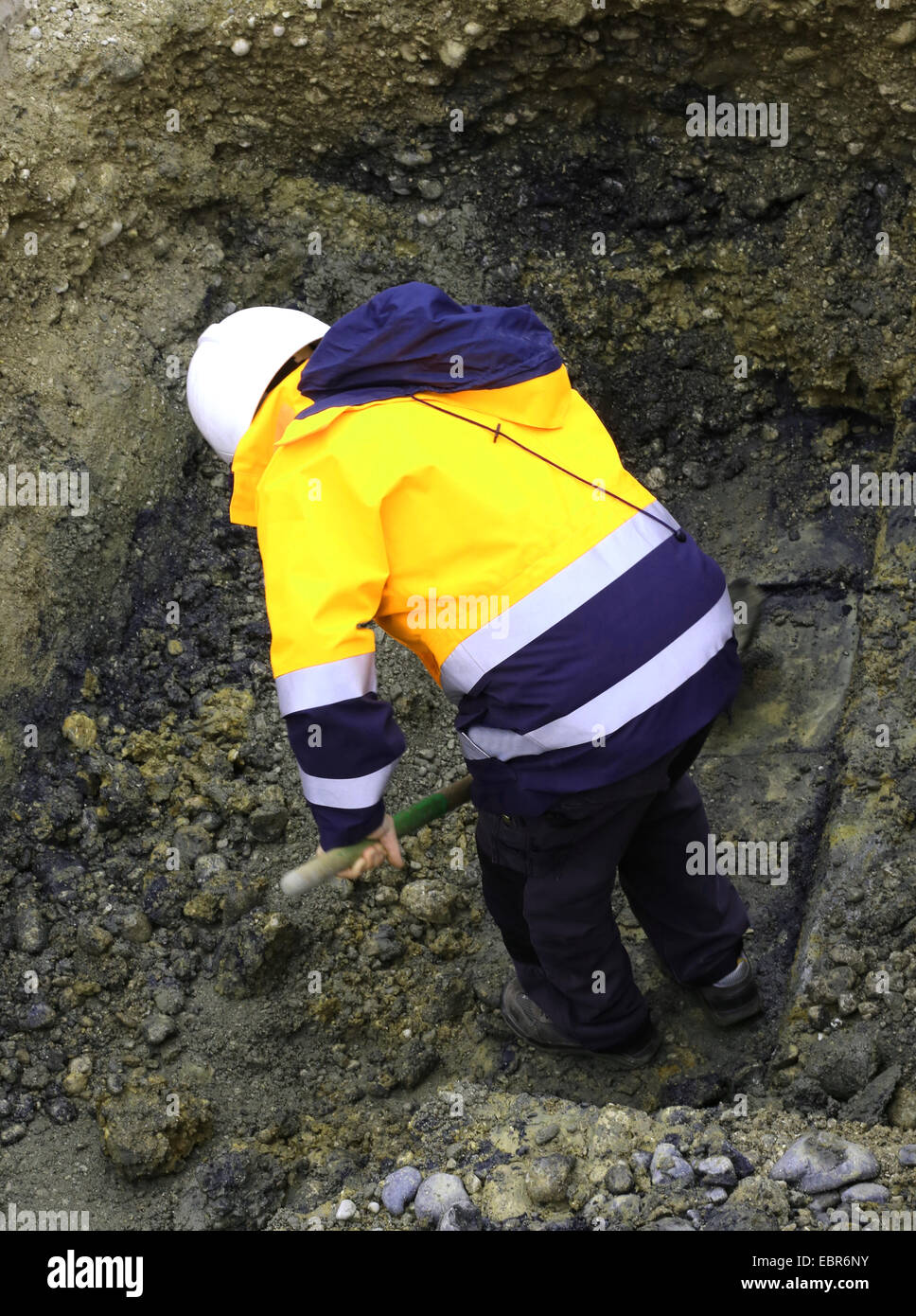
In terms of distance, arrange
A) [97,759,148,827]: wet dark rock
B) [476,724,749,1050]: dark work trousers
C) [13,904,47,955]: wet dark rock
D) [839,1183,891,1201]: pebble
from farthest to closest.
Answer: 1. [97,759,148,827]: wet dark rock
2. [13,904,47,955]: wet dark rock
3. [476,724,749,1050]: dark work trousers
4. [839,1183,891,1201]: pebble

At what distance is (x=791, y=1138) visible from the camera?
259 cm

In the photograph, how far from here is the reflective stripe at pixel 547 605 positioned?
251 centimetres

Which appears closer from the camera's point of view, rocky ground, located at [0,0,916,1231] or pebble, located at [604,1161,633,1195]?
pebble, located at [604,1161,633,1195]

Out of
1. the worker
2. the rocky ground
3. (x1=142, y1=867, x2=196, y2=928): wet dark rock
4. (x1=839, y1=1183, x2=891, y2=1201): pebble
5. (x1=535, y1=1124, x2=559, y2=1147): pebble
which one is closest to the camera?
(x1=839, y1=1183, x2=891, y2=1201): pebble

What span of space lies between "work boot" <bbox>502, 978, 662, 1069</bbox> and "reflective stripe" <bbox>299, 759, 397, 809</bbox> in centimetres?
109

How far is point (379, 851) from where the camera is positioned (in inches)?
106

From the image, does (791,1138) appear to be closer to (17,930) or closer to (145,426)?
(17,930)

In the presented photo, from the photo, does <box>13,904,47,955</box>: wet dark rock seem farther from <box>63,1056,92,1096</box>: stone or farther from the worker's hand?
the worker's hand

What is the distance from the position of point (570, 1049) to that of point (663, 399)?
2.28 meters

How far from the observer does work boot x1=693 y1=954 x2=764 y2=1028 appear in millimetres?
3312

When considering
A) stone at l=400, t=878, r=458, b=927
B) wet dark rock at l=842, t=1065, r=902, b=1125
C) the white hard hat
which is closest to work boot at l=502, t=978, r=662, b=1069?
stone at l=400, t=878, r=458, b=927

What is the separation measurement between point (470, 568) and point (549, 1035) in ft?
4.97

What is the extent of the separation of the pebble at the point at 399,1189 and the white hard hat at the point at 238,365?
158 centimetres

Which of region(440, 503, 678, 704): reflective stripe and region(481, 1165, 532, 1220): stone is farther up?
region(440, 503, 678, 704): reflective stripe
